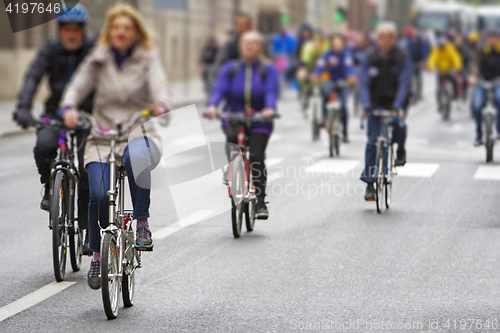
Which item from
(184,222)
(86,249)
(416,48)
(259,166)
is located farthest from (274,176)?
(416,48)

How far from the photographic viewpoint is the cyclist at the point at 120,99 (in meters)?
5.85

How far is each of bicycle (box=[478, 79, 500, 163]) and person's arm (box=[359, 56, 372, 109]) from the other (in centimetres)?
410

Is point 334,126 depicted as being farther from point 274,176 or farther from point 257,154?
point 257,154

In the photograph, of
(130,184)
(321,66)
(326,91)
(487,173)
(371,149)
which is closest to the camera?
(130,184)

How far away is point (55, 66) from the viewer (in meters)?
7.31

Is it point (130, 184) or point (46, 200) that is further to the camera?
point (46, 200)

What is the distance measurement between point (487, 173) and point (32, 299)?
27.7ft

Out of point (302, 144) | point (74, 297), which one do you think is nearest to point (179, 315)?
point (74, 297)

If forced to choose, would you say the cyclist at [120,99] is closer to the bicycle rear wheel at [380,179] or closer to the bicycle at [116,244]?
the bicycle at [116,244]

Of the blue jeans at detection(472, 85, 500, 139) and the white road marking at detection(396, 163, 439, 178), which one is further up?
the blue jeans at detection(472, 85, 500, 139)

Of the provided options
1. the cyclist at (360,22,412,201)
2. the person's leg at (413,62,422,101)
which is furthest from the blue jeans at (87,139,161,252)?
the person's leg at (413,62,422,101)

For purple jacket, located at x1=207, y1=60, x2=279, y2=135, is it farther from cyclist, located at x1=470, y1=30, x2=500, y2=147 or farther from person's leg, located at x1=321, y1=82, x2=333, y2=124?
person's leg, located at x1=321, y1=82, x2=333, y2=124

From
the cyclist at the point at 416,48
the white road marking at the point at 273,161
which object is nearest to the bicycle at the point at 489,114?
the white road marking at the point at 273,161

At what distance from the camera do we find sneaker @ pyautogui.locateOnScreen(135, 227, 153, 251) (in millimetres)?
5980
